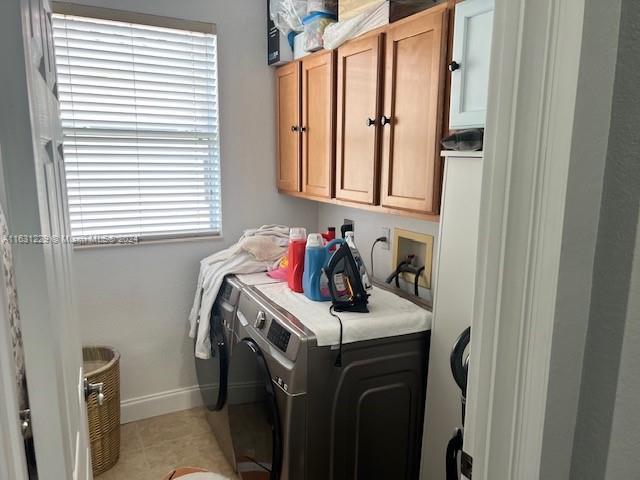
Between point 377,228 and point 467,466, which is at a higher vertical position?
point 377,228

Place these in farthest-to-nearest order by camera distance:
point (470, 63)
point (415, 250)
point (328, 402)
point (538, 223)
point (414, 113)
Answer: point (415, 250)
point (414, 113)
point (328, 402)
point (470, 63)
point (538, 223)

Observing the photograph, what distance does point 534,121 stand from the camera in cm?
65

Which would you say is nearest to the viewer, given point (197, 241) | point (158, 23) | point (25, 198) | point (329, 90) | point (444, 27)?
point (25, 198)

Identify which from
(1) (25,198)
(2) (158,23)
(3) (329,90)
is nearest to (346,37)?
(3) (329,90)

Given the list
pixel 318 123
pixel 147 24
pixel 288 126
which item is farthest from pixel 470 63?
pixel 147 24

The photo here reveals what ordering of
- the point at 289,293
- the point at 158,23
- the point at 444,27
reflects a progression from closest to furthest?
the point at 444,27
the point at 289,293
the point at 158,23

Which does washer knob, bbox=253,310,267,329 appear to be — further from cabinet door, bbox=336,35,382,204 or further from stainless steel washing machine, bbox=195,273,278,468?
cabinet door, bbox=336,35,382,204

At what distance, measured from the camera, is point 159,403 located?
2.85 m

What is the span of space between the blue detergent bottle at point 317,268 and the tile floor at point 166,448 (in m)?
1.05

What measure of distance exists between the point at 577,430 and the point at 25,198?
840 millimetres

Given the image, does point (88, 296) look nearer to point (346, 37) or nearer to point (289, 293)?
point (289, 293)

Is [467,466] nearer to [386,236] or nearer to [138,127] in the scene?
[386,236]

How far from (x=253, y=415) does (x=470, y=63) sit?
1.52 metres

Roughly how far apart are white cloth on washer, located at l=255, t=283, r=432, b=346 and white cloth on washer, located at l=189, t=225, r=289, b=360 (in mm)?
488
